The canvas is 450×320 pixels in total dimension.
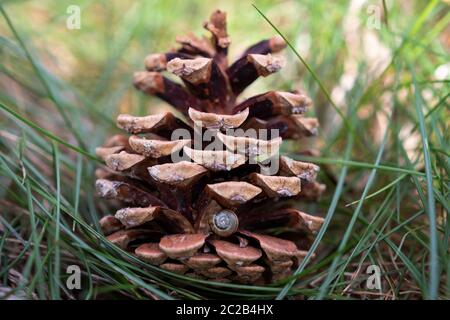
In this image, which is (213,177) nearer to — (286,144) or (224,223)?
(224,223)

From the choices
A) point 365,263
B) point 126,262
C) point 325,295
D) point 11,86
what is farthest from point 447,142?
point 11,86

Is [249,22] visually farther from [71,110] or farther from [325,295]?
[325,295]

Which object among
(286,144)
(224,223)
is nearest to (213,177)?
(224,223)
